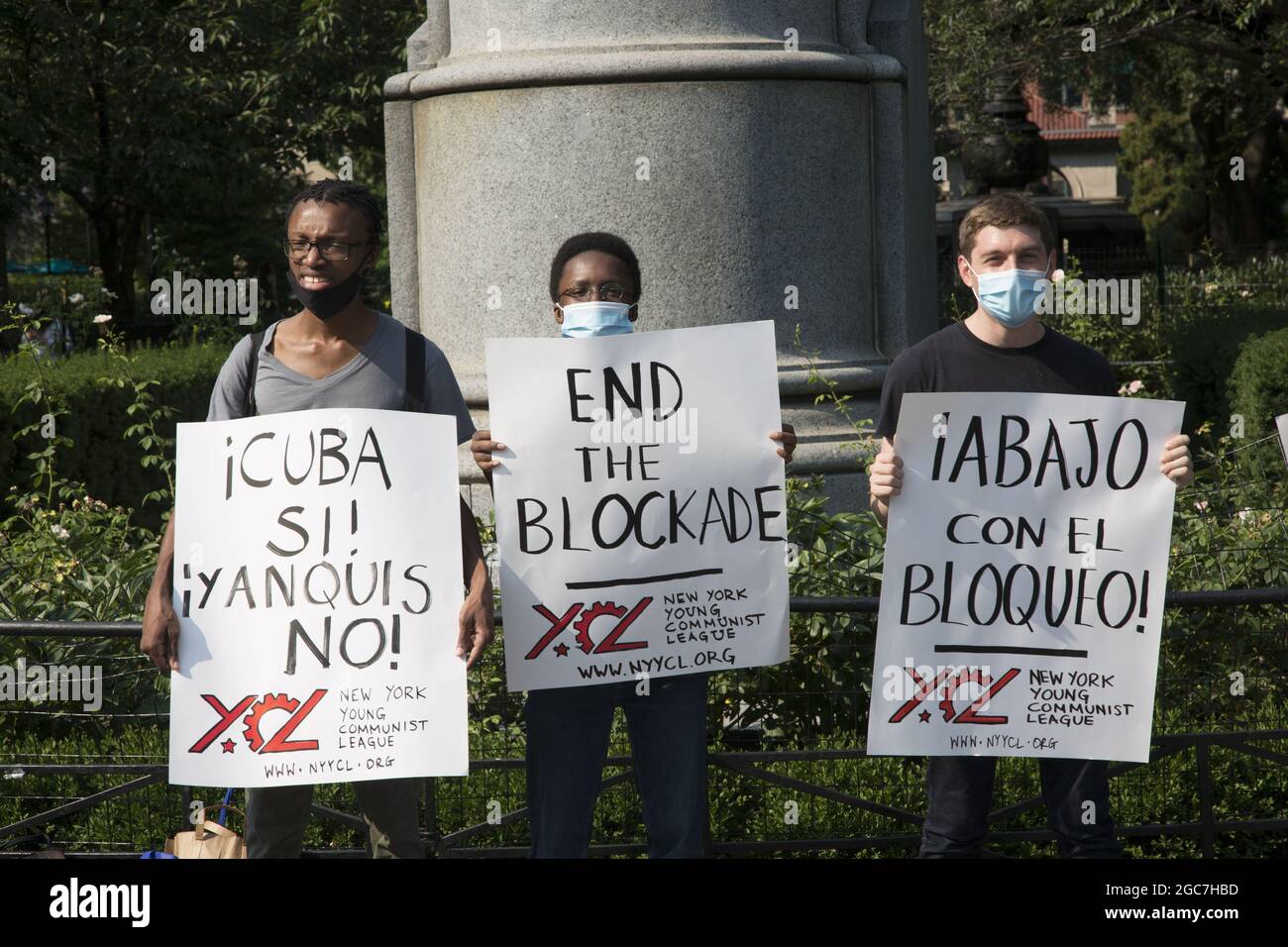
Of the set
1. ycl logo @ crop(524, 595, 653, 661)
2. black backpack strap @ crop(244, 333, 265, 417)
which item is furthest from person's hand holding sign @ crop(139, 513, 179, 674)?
ycl logo @ crop(524, 595, 653, 661)

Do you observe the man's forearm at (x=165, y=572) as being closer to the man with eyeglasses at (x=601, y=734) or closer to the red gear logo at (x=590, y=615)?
the man with eyeglasses at (x=601, y=734)

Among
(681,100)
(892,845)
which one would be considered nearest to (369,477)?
(892,845)

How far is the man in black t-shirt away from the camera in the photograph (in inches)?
156

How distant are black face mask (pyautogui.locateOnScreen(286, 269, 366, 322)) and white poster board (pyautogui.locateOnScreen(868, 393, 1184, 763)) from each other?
136 cm

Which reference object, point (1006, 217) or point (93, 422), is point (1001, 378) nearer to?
point (1006, 217)

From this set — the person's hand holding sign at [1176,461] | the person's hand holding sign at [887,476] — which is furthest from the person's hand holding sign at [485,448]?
the person's hand holding sign at [1176,461]

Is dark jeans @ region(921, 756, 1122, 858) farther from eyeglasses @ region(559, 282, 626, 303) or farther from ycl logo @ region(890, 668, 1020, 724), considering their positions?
eyeglasses @ region(559, 282, 626, 303)

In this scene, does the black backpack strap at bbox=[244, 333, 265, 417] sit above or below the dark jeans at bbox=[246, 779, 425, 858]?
above

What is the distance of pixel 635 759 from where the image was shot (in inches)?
157

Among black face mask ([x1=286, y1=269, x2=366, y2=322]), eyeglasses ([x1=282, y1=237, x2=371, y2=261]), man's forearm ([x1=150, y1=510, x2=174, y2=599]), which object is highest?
eyeglasses ([x1=282, y1=237, x2=371, y2=261])

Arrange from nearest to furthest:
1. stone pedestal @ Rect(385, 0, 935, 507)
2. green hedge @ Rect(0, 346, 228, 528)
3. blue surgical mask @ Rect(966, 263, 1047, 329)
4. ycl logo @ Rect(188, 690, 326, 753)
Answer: ycl logo @ Rect(188, 690, 326, 753)
blue surgical mask @ Rect(966, 263, 1047, 329)
stone pedestal @ Rect(385, 0, 935, 507)
green hedge @ Rect(0, 346, 228, 528)

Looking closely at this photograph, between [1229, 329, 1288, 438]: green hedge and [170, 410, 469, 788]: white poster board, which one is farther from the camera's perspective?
[1229, 329, 1288, 438]: green hedge

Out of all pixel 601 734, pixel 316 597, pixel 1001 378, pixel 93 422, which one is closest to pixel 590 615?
pixel 601 734

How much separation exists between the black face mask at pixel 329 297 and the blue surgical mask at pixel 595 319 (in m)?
0.53
